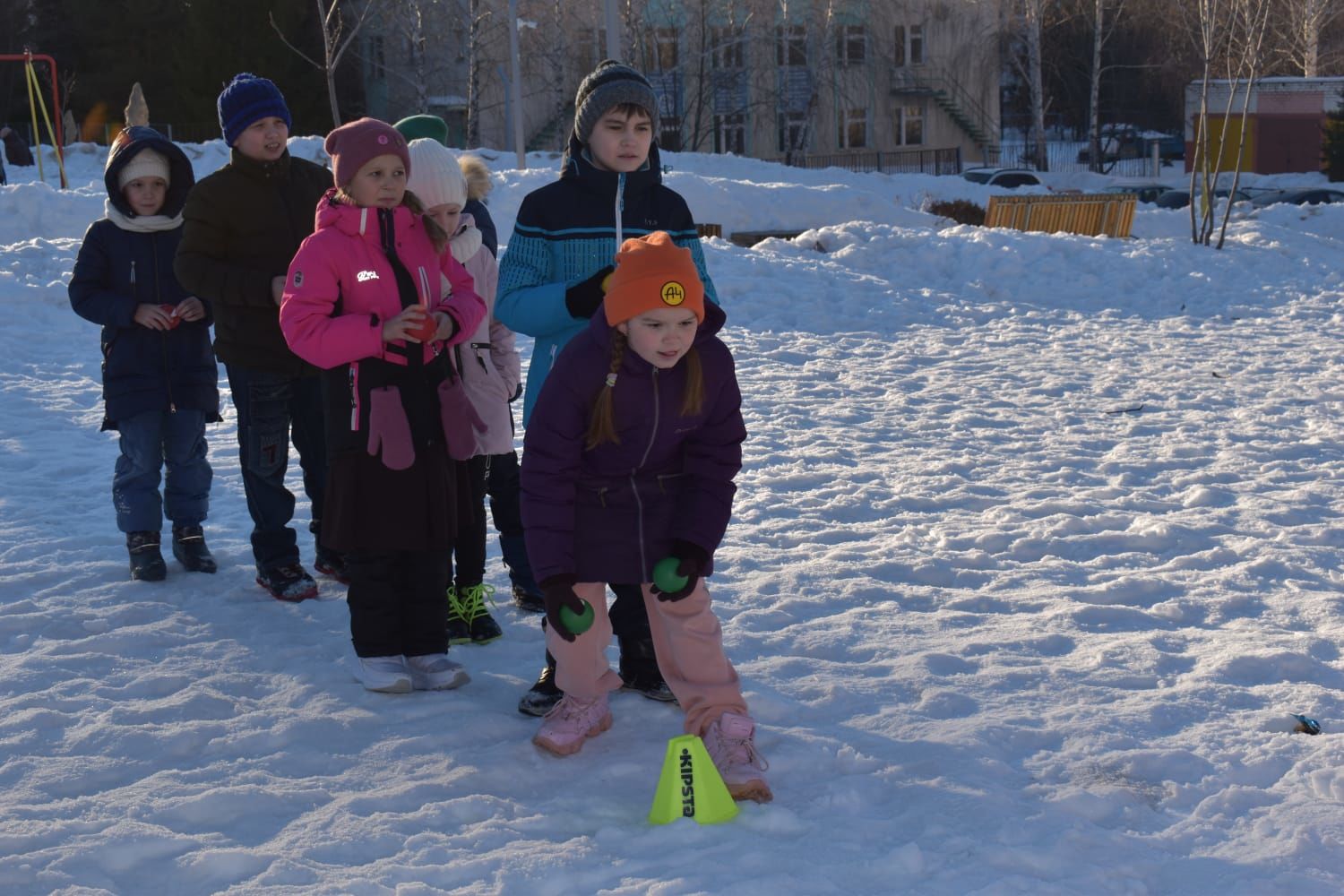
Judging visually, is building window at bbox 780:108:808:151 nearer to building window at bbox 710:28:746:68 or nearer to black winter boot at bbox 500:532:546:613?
building window at bbox 710:28:746:68

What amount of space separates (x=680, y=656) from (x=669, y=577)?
0.30m

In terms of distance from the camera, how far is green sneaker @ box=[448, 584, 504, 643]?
4648 millimetres

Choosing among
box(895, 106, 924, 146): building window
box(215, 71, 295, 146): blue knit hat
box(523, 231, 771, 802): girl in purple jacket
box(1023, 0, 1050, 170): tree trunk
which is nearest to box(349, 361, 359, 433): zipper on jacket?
box(523, 231, 771, 802): girl in purple jacket

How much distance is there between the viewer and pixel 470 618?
4.67 m

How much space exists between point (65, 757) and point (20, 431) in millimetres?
4995

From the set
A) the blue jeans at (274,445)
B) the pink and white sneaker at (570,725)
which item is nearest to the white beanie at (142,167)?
the blue jeans at (274,445)

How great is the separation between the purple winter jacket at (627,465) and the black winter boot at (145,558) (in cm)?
246

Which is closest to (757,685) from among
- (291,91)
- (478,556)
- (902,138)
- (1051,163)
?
(478,556)

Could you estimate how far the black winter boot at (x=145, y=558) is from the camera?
5.25 metres

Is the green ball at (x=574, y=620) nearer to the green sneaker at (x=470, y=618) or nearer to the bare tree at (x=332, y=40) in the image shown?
the green sneaker at (x=470, y=618)

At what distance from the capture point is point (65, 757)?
146 inches

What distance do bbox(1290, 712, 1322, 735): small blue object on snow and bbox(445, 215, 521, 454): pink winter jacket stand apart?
2.55 meters

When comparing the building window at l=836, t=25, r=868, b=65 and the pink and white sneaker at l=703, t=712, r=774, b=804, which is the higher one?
the building window at l=836, t=25, r=868, b=65

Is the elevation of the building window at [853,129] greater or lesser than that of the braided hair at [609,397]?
greater
